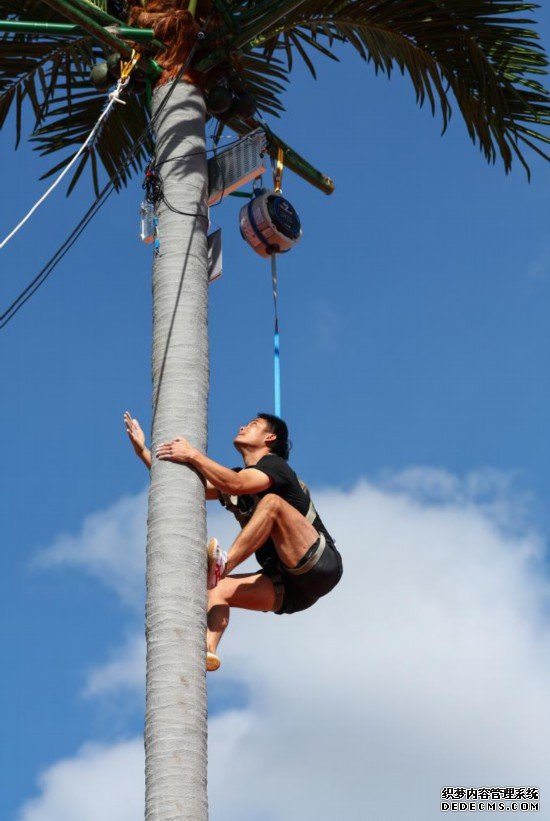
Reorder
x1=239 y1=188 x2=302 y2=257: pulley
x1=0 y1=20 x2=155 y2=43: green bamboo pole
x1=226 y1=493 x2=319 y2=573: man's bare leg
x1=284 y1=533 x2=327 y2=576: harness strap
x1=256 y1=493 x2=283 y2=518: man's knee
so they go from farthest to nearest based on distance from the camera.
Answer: x1=239 y1=188 x2=302 y2=257: pulley, x1=0 y1=20 x2=155 y2=43: green bamboo pole, x1=284 y1=533 x2=327 y2=576: harness strap, x1=256 y1=493 x2=283 y2=518: man's knee, x1=226 y1=493 x2=319 y2=573: man's bare leg

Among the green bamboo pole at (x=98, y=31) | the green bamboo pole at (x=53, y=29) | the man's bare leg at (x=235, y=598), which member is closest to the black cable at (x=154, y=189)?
the green bamboo pole at (x=98, y=31)

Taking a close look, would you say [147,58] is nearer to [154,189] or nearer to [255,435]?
[154,189]

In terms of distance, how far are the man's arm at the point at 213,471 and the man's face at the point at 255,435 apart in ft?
2.64

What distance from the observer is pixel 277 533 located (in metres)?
8.20

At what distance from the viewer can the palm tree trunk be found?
6500mm

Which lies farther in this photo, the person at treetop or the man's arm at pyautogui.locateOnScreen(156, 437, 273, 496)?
the person at treetop

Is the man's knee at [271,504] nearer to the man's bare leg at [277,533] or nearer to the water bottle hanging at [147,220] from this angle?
the man's bare leg at [277,533]

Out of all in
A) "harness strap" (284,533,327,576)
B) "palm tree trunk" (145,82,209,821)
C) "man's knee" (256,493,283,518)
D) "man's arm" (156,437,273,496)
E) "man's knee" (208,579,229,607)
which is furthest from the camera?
"harness strap" (284,533,327,576)

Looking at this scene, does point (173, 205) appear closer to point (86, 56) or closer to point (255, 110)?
point (255, 110)

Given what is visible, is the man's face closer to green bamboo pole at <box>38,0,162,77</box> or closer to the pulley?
the pulley

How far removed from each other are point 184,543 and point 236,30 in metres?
3.43

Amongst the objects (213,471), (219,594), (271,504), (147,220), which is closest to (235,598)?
(219,594)

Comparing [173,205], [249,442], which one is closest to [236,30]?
[173,205]

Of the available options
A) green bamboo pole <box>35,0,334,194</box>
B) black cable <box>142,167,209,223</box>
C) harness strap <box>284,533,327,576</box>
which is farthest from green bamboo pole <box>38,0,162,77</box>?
harness strap <box>284,533,327,576</box>
